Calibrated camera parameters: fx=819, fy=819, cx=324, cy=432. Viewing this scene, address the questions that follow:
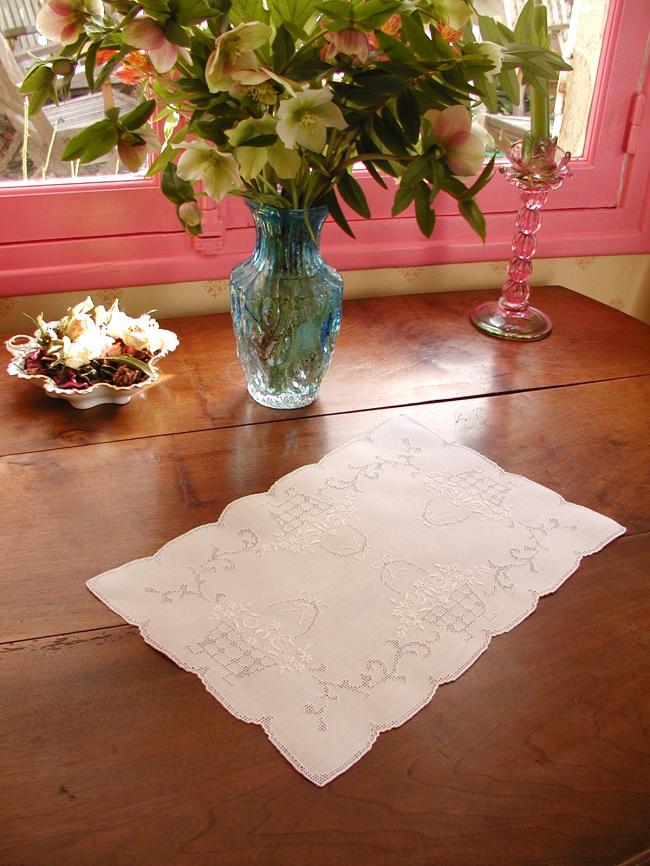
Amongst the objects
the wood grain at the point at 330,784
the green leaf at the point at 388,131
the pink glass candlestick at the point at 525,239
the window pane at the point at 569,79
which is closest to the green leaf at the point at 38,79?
the green leaf at the point at 388,131

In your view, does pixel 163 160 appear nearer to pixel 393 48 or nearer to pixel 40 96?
pixel 40 96

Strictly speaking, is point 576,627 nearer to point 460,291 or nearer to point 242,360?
point 242,360

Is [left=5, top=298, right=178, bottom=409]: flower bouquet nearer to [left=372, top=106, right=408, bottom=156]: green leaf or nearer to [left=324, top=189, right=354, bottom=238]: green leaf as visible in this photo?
[left=324, top=189, right=354, bottom=238]: green leaf

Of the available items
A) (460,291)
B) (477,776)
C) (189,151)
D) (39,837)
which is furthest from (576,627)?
(460,291)

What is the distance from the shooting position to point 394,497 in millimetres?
949

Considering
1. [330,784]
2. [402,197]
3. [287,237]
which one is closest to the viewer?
[330,784]

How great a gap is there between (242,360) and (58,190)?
48cm

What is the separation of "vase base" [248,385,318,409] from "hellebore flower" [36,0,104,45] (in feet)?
1.55

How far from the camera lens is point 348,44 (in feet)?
2.52

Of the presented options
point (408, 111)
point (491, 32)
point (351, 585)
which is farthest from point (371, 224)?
point (351, 585)

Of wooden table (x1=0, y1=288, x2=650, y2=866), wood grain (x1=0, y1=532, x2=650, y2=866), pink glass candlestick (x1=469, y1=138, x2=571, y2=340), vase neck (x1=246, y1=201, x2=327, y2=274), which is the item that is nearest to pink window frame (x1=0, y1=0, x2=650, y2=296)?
pink glass candlestick (x1=469, y1=138, x2=571, y2=340)

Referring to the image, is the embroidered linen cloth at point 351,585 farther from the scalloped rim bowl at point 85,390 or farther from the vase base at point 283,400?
the scalloped rim bowl at point 85,390

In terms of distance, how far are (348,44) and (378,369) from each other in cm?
53

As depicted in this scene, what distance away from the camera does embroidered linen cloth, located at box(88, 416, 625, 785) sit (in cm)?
69
